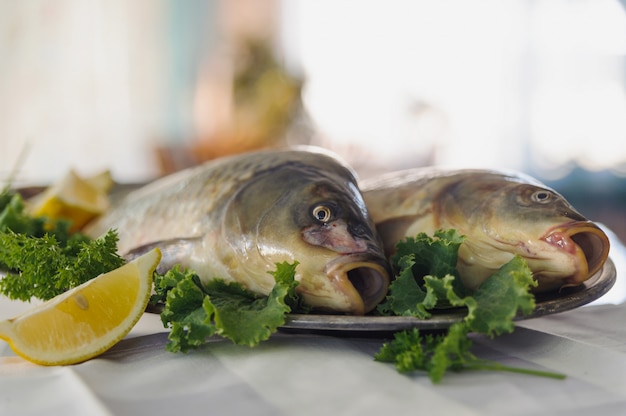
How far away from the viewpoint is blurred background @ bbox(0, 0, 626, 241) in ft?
18.9

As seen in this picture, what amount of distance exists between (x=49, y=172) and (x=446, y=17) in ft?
14.0

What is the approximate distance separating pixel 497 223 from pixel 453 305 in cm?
23

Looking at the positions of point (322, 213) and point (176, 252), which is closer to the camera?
point (322, 213)

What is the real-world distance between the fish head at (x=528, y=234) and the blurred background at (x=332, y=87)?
14.0 ft

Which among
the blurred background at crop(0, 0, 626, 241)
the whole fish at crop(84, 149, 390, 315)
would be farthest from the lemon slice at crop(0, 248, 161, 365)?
the blurred background at crop(0, 0, 626, 241)

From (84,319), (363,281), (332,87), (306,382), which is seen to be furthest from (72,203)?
(332,87)

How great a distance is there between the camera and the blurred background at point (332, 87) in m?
5.75

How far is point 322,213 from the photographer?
1053 mm

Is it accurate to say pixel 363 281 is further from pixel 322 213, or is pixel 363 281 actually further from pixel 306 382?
pixel 306 382

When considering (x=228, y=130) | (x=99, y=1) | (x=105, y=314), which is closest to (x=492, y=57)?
(x=228, y=130)

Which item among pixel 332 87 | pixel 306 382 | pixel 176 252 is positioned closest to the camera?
pixel 306 382

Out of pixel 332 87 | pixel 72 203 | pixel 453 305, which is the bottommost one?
pixel 332 87

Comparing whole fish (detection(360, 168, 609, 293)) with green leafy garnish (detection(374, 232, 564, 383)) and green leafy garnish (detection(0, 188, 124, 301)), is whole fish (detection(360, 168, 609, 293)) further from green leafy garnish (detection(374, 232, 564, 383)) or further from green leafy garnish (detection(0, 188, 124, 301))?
green leafy garnish (detection(0, 188, 124, 301))

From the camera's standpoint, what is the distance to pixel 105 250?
1.09m
